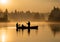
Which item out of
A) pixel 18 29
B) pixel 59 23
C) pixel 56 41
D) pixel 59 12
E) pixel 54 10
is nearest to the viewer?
pixel 56 41

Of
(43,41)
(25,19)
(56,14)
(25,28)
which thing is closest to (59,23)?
(56,14)

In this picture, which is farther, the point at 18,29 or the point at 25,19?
the point at 25,19

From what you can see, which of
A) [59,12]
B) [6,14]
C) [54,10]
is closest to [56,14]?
[59,12]

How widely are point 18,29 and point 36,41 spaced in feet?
46.2

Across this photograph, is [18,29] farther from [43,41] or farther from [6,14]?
[43,41]

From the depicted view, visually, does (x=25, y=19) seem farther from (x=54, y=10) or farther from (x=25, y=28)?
(x=25, y=28)

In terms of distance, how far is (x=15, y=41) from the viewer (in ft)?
62.9

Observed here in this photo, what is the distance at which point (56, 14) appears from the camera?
42.5m

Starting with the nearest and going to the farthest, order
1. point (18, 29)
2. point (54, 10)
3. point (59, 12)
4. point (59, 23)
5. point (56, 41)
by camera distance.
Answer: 1. point (56, 41)
2. point (18, 29)
3. point (54, 10)
4. point (59, 12)
5. point (59, 23)

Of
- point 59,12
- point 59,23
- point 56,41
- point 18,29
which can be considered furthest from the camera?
point 59,23

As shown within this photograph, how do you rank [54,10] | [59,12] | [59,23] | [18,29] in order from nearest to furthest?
[18,29], [54,10], [59,12], [59,23]

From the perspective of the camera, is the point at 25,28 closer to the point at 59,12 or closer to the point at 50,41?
the point at 59,12

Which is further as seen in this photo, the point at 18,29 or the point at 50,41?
the point at 18,29

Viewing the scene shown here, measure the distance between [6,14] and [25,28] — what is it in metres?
7.09
